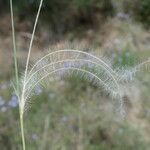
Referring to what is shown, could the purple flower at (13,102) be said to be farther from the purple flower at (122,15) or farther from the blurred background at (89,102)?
the purple flower at (122,15)

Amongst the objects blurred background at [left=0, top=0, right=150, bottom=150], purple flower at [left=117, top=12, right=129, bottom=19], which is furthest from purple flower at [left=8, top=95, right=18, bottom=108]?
purple flower at [left=117, top=12, right=129, bottom=19]

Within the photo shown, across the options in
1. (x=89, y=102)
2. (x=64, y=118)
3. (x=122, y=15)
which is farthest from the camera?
(x=122, y=15)

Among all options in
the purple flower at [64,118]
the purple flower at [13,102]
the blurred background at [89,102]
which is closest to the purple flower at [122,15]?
the blurred background at [89,102]

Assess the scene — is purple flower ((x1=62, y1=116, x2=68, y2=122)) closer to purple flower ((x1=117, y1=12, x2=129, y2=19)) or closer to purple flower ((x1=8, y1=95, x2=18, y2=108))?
purple flower ((x1=8, y1=95, x2=18, y2=108))

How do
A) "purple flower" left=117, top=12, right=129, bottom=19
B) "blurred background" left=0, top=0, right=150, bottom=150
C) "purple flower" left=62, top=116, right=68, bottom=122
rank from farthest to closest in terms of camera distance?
"purple flower" left=117, top=12, right=129, bottom=19 < "purple flower" left=62, top=116, right=68, bottom=122 < "blurred background" left=0, top=0, right=150, bottom=150

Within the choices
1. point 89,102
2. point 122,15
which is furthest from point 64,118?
point 122,15

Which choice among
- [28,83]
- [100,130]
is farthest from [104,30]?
[28,83]

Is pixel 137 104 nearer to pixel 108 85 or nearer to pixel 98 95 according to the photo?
pixel 98 95

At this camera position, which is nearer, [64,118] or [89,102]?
[64,118]

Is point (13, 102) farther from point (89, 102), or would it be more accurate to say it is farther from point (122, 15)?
point (122, 15)

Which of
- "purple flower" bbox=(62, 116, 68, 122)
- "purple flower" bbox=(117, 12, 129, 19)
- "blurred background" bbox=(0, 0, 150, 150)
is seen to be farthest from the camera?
"purple flower" bbox=(117, 12, 129, 19)
